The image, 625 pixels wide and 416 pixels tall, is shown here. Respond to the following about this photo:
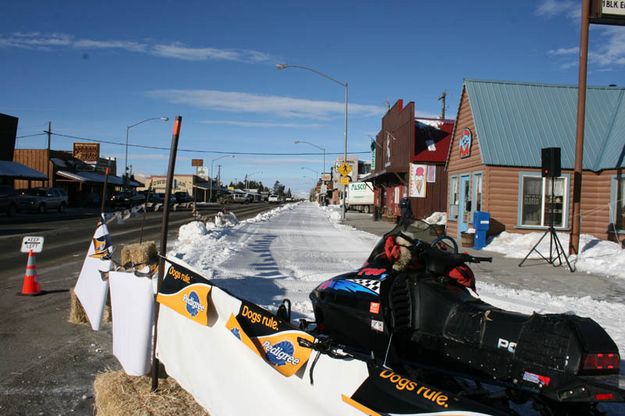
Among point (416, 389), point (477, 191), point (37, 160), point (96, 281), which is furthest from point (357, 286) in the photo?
point (37, 160)

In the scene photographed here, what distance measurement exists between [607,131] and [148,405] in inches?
726

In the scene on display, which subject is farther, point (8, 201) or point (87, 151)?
point (87, 151)

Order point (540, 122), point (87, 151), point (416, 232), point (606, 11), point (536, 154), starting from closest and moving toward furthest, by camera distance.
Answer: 1. point (416, 232)
2. point (606, 11)
3. point (536, 154)
4. point (540, 122)
5. point (87, 151)

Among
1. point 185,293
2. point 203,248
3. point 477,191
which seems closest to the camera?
point 185,293

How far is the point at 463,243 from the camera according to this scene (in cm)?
1694

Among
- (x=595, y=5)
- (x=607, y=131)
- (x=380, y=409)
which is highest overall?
(x=595, y=5)

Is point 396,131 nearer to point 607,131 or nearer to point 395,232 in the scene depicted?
point 607,131

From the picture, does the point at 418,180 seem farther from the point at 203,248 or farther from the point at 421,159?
the point at 203,248

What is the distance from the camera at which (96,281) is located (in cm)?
561

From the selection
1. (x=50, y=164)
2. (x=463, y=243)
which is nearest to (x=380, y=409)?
(x=463, y=243)

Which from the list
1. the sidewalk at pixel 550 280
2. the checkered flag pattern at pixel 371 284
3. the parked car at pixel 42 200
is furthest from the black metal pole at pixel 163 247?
the parked car at pixel 42 200

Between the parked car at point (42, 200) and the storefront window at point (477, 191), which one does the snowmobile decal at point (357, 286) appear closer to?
the storefront window at point (477, 191)

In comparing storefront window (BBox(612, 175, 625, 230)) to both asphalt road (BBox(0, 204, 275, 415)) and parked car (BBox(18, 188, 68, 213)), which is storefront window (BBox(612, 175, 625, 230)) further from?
parked car (BBox(18, 188, 68, 213))

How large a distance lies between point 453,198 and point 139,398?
1841cm
